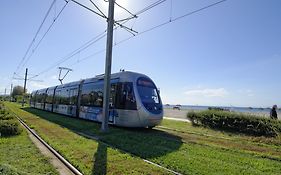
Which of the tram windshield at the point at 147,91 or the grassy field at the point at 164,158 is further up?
the tram windshield at the point at 147,91

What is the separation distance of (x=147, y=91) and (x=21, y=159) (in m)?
8.86

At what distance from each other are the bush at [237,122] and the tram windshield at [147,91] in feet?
16.5

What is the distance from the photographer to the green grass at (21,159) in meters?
5.36

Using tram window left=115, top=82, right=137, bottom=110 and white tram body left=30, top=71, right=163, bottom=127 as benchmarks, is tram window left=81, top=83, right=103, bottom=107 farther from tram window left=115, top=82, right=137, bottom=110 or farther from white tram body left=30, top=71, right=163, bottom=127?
tram window left=115, top=82, right=137, bottom=110

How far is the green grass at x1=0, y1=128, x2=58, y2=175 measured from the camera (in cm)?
536

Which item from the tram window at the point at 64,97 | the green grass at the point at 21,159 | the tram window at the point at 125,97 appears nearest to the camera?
the green grass at the point at 21,159

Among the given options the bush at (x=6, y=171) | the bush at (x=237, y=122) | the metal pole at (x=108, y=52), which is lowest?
the bush at (x=6, y=171)

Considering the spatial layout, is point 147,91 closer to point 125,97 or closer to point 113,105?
point 125,97

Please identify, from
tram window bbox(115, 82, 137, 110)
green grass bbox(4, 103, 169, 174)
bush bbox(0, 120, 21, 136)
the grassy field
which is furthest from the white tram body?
bush bbox(0, 120, 21, 136)

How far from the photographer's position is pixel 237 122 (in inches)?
637

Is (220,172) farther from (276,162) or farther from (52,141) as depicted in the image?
(52,141)

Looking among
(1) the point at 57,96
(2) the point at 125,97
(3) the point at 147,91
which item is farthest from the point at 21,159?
(1) the point at 57,96

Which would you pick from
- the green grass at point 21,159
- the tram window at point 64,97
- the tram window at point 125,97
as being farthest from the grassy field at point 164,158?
the tram window at point 64,97

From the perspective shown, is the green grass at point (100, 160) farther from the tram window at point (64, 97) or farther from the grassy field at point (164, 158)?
the tram window at point (64, 97)
